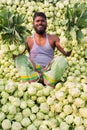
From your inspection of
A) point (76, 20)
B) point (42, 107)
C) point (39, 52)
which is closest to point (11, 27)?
point (76, 20)

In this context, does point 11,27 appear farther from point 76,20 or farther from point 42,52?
point 42,52

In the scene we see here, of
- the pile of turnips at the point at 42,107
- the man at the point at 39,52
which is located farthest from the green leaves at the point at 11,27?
the pile of turnips at the point at 42,107

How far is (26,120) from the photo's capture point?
2566 millimetres

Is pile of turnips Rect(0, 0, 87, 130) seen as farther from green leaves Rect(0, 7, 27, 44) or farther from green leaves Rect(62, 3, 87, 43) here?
green leaves Rect(0, 7, 27, 44)

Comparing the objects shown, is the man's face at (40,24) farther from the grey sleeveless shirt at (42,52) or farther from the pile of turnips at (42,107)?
the pile of turnips at (42,107)

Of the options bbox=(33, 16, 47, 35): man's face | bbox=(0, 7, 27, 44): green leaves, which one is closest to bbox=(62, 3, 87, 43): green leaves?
bbox=(0, 7, 27, 44): green leaves

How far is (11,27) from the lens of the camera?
343 cm

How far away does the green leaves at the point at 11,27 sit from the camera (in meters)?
3.36

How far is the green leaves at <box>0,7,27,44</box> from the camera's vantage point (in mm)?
3363

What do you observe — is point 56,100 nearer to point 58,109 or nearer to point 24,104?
point 58,109

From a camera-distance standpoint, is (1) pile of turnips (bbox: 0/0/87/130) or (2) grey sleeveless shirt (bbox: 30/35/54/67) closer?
(1) pile of turnips (bbox: 0/0/87/130)

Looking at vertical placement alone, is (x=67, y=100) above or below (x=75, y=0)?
below

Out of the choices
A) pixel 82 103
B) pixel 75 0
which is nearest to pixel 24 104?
pixel 82 103

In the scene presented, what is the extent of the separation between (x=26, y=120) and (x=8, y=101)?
26 cm
